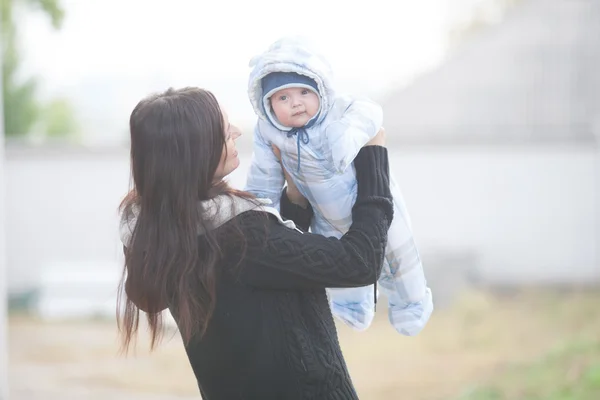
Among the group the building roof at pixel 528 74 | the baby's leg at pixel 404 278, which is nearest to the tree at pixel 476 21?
the building roof at pixel 528 74

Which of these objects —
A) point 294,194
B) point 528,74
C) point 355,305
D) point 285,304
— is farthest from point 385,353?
point 285,304

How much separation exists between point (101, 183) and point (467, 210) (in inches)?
129

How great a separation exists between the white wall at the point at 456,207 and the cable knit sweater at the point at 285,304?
21.3 feet

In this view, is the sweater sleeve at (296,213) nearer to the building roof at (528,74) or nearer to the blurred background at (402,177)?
the blurred background at (402,177)

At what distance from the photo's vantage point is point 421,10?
9.72 m

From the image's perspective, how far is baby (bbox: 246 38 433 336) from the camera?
1.37 meters

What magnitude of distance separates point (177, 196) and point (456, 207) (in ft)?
22.3

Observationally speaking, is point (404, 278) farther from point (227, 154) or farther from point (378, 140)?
point (227, 154)

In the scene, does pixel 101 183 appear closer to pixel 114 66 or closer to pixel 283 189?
pixel 114 66

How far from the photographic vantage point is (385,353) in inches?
228

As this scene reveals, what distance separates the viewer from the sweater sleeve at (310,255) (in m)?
1.18

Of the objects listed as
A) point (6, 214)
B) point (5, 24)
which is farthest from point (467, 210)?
point (5, 24)

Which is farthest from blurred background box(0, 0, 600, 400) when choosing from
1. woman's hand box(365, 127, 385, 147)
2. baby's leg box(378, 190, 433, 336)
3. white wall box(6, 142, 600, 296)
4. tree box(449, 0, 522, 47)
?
woman's hand box(365, 127, 385, 147)

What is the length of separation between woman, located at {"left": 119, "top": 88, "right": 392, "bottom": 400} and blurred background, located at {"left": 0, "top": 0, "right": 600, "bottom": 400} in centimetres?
363
